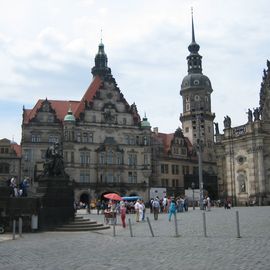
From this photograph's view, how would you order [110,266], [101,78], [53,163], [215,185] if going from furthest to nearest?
[215,185]
[101,78]
[53,163]
[110,266]

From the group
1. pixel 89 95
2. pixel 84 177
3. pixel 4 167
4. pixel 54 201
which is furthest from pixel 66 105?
pixel 54 201

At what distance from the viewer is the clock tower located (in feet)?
321

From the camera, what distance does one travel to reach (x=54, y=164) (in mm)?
29141

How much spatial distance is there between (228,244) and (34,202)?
13725 mm

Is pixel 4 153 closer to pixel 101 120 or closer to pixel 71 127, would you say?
pixel 71 127

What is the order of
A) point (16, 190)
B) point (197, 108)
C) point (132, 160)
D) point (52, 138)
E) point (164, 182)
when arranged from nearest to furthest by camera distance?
point (16, 190) < point (52, 138) < point (132, 160) < point (164, 182) < point (197, 108)

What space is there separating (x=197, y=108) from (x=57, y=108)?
3343 cm

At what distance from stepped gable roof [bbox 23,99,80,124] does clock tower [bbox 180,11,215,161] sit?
27868 mm

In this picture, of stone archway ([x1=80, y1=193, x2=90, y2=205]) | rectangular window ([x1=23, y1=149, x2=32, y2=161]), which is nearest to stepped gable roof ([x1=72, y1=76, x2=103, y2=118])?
rectangular window ([x1=23, y1=149, x2=32, y2=161])

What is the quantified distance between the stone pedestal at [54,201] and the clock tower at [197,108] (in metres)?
70.1

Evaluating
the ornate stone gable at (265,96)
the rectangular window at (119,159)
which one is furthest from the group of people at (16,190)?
the ornate stone gable at (265,96)

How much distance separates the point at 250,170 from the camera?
2692 inches

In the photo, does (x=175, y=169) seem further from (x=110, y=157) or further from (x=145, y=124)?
(x=110, y=157)

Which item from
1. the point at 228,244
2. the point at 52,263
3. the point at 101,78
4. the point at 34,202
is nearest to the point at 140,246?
the point at 228,244
